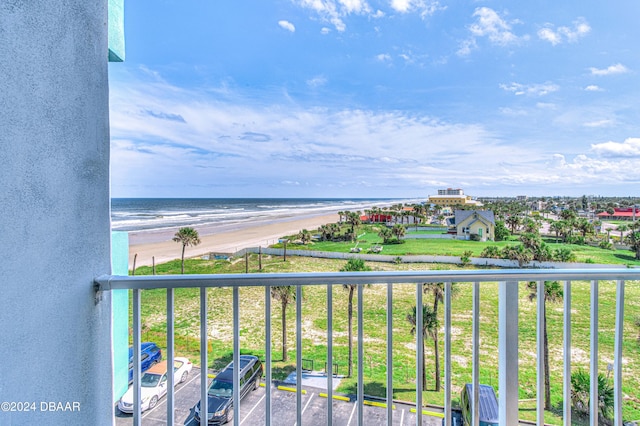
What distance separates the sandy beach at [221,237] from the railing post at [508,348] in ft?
7.26

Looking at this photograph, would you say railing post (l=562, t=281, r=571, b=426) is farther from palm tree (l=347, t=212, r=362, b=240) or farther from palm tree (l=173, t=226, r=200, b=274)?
palm tree (l=173, t=226, r=200, b=274)

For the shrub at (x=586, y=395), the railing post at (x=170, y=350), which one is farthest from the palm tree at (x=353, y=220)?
the railing post at (x=170, y=350)

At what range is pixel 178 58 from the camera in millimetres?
3381

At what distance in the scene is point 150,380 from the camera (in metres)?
1.49

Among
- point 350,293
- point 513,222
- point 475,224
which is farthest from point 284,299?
point 513,222

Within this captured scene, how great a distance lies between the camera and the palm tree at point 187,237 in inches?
122

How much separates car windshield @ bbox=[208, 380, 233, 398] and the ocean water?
1728mm

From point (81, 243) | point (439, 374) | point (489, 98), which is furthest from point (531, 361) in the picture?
point (489, 98)

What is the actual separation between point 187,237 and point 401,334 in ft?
7.56

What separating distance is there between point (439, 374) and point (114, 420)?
2.01 metres

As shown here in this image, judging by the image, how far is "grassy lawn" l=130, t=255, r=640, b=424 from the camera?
1.54m

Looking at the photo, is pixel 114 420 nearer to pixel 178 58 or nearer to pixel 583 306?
pixel 583 306

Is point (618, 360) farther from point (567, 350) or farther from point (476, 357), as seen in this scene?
point (476, 357)

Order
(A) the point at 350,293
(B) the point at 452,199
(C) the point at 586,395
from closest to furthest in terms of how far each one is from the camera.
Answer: (C) the point at 586,395 < (A) the point at 350,293 < (B) the point at 452,199
